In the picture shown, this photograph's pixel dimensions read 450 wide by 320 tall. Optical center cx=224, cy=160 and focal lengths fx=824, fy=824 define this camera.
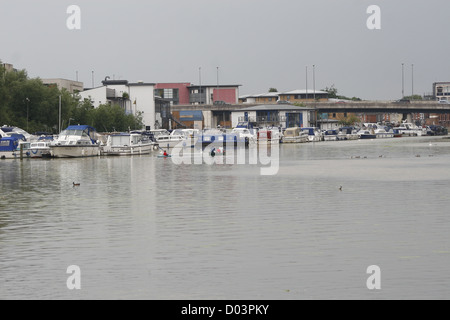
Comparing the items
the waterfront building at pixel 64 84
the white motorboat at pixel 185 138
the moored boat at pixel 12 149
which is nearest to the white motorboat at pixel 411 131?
the waterfront building at pixel 64 84

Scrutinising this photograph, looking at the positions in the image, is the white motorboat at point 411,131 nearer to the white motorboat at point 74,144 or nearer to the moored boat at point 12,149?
the white motorboat at point 74,144

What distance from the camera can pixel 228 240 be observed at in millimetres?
21078

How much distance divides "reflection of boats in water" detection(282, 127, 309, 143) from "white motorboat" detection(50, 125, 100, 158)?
5132cm

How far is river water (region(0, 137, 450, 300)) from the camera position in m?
15.5

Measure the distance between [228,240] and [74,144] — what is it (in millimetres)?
57031

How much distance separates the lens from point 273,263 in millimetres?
17688

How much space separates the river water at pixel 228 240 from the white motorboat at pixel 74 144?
119 ft

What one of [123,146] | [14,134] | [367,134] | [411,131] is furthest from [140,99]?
[123,146]

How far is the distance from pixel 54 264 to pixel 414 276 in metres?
7.66


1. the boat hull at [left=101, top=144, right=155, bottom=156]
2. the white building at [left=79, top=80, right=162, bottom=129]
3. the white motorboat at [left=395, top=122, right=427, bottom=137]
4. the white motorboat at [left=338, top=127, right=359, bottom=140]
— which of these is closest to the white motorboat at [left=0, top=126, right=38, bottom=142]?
the boat hull at [left=101, top=144, right=155, bottom=156]

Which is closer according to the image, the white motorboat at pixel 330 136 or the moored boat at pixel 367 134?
the white motorboat at pixel 330 136

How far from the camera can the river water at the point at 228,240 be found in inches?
611
